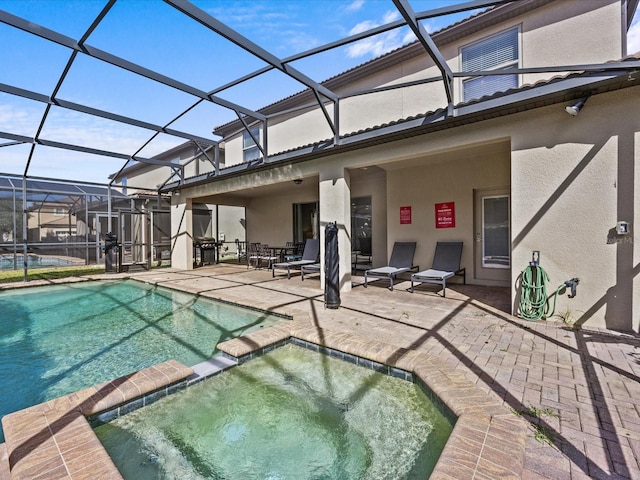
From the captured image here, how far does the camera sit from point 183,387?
3250 millimetres

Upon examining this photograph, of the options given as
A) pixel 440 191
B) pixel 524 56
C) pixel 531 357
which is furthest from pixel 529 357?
pixel 524 56

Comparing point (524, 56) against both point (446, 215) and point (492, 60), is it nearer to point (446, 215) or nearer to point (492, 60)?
point (492, 60)

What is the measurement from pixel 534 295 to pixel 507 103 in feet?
9.90

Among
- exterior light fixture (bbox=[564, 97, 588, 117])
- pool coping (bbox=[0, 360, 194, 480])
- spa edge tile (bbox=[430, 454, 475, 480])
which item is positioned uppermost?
exterior light fixture (bbox=[564, 97, 588, 117])

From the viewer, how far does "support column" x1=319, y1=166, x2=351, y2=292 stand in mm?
7203

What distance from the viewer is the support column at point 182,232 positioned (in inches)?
476

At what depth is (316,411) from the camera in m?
2.83

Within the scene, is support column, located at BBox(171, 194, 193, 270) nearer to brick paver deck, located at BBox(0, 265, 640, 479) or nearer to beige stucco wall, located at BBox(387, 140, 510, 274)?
brick paver deck, located at BBox(0, 265, 640, 479)

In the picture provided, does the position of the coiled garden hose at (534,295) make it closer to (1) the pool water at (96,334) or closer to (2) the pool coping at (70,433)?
(1) the pool water at (96,334)

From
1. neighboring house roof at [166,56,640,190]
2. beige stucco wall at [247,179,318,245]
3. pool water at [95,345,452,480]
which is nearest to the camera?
pool water at [95,345,452,480]

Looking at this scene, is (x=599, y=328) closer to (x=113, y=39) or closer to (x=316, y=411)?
(x=316, y=411)

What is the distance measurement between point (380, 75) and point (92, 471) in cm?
996

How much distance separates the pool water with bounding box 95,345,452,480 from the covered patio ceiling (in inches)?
163

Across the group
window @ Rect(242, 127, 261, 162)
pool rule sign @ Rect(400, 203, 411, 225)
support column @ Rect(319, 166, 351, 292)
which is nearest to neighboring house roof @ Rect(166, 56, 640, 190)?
support column @ Rect(319, 166, 351, 292)
